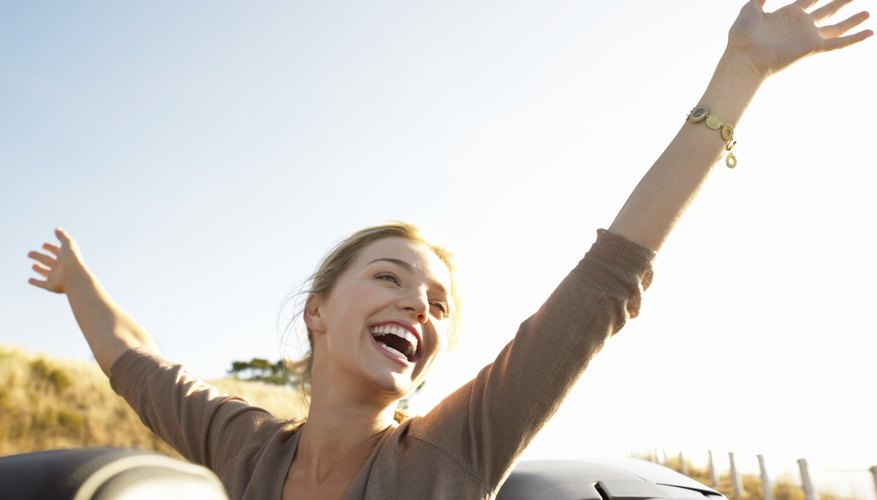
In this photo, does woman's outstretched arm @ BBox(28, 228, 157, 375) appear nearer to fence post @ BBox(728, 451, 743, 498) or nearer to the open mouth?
the open mouth

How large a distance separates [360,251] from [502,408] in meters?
0.78

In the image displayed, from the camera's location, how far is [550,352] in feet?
4.23

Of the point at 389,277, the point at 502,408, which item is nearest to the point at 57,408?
the point at 389,277

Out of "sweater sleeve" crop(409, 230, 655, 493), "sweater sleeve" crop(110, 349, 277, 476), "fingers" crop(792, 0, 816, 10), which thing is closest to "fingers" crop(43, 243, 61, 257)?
"sweater sleeve" crop(110, 349, 277, 476)

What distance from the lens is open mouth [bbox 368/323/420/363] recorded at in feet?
5.64

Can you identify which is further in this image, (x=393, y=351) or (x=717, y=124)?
(x=393, y=351)

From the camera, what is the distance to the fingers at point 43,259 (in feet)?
8.03

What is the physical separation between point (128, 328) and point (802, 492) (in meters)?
9.63

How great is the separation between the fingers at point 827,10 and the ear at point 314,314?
1.45m

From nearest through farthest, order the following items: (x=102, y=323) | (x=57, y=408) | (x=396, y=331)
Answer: (x=396, y=331)
(x=102, y=323)
(x=57, y=408)

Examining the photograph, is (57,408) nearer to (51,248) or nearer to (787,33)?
(51,248)

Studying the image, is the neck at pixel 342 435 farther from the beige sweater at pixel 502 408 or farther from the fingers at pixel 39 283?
the fingers at pixel 39 283

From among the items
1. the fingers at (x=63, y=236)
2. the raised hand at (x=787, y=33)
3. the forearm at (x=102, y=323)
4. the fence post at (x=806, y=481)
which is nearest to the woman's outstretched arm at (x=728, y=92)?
the raised hand at (x=787, y=33)

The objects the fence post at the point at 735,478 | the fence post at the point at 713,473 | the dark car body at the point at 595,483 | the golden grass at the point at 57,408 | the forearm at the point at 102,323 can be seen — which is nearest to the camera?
the dark car body at the point at 595,483
